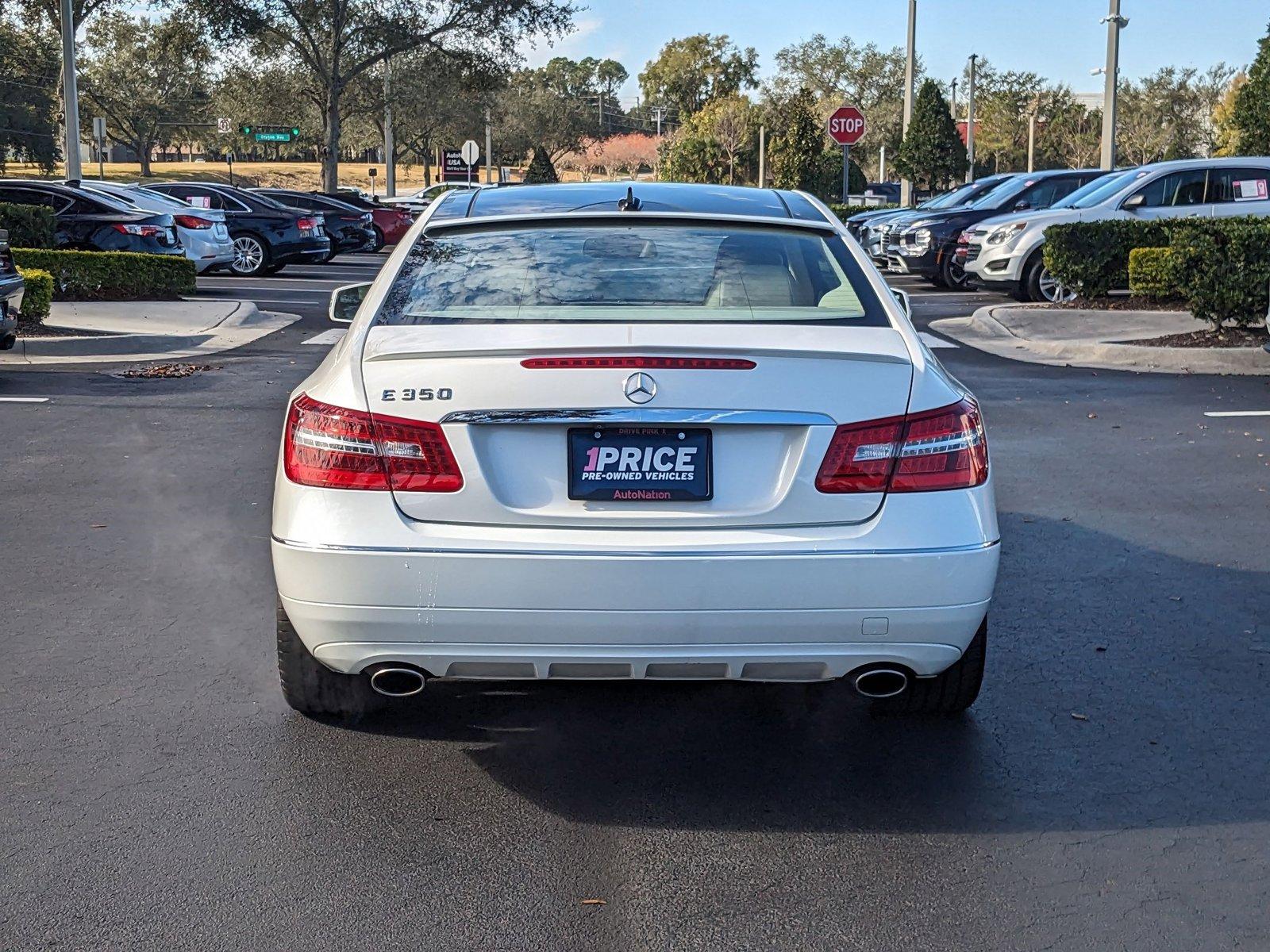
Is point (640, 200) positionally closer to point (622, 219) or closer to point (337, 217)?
point (622, 219)

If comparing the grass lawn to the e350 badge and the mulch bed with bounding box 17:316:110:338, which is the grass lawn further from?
the e350 badge

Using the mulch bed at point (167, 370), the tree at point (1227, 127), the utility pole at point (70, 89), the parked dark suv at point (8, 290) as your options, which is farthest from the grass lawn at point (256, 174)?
the parked dark suv at point (8, 290)

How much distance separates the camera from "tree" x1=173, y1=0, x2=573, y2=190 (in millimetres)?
45656

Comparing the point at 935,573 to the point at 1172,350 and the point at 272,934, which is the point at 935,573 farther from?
the point at 1172,350

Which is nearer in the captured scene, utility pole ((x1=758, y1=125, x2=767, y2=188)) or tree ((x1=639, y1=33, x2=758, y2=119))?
utility pole ((x1=758, y1=125, x2=767, y2=188))

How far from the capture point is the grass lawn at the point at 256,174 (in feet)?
269

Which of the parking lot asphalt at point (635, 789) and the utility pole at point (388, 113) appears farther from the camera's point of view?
the utility pole at point (388, 113)

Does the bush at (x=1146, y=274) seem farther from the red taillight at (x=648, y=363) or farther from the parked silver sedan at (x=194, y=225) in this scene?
the red taillight at (x=648, y=363)

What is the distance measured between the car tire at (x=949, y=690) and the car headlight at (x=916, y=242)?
18.6 metres

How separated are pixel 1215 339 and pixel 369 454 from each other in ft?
38.6

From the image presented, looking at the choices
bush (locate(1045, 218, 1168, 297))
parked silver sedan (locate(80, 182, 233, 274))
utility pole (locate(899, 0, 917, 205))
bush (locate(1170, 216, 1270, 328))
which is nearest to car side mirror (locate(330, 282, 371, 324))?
bush (locate(1170, 216, 1270, 328))

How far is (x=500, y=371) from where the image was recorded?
3764mm

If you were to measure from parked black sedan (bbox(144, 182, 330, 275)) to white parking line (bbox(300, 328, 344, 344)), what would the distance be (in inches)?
357

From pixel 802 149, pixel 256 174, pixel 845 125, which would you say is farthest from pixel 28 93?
pixel 845 125
